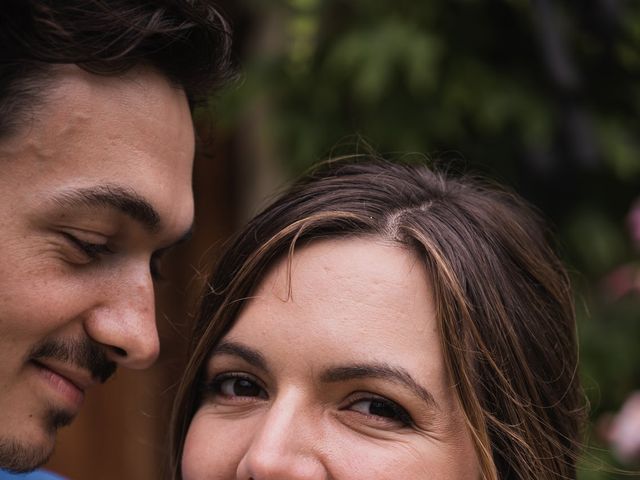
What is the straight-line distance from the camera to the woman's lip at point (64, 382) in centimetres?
260

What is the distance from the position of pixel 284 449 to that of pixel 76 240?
697mm

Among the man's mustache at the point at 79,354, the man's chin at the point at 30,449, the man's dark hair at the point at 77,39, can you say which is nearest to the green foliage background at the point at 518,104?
the man's dark hair at the point at 77,39

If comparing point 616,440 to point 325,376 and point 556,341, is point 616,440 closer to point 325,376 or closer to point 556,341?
point 556,341

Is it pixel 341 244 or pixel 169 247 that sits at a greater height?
pixel 341 244

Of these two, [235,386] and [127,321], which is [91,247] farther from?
[235,386]

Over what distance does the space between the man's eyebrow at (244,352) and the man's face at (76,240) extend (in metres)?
0.17

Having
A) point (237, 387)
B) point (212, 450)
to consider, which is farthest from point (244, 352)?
point (212, 450)

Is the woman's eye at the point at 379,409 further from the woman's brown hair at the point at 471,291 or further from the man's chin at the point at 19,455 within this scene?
the man's chin at the point at 19,455

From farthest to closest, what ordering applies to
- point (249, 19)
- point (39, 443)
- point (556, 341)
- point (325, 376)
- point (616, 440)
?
point (249, 19) → point (616, 440) → point (556, 341) → point (39, 443) → point (325, 376)

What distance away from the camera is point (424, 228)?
2625 mm

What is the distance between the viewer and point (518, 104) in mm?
4469

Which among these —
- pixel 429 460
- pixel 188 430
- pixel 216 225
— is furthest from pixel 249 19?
pixel 429 460

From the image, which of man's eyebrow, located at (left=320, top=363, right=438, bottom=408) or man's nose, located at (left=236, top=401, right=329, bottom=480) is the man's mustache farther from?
man's eyebrow, located at (left=320, top=363, right=438, bottom=408)

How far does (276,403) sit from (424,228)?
1.81ft
